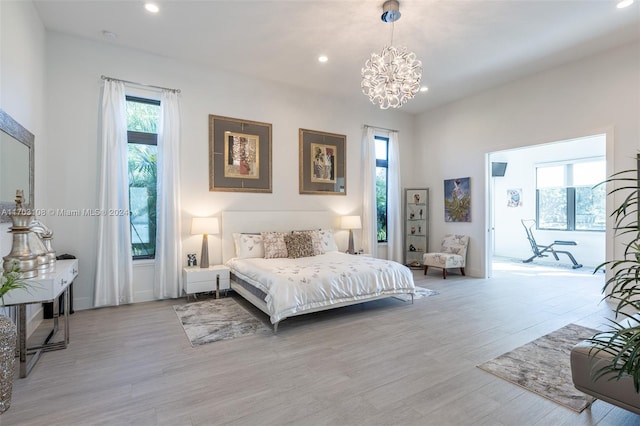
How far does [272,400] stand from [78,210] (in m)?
3.87

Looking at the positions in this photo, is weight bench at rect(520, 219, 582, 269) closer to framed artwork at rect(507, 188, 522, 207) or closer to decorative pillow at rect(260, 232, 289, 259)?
framed artwork at rect(507, 188, 522, 207)

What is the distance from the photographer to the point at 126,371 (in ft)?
8.65

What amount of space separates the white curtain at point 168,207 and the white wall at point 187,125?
0.19 m

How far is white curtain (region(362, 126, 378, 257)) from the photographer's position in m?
6.67

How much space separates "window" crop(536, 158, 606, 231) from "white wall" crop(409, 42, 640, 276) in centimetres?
340

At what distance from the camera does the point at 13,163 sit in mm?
3016

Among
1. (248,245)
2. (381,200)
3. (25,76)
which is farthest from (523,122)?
(25,76)

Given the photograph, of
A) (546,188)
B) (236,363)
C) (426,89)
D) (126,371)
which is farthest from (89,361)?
(546,188)

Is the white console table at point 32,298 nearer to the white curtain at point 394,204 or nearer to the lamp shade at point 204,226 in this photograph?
the lamp shade at point 204,226

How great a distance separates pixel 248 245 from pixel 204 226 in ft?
2.48

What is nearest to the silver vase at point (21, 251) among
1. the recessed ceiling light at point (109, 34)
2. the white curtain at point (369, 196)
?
the recessed ceiling light at point (109, 34)

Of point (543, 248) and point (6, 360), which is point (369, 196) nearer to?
point (543, 248)

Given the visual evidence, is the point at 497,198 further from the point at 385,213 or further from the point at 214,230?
the point at 214,230

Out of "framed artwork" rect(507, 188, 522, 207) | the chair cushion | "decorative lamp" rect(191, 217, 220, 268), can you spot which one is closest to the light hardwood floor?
"decorative lamp" rect(191, 217, 220, 268)
